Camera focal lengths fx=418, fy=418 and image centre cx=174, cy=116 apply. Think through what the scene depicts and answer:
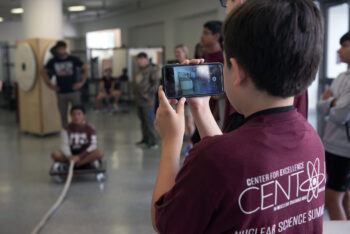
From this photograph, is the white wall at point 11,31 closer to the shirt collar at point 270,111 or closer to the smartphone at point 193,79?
the smartphone at point 193,79

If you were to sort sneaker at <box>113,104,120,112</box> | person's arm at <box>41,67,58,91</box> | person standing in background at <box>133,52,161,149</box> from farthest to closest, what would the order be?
sneaker at <box>113,104,120,112</box> → person's arm at <box>41,67,58,91</box> → person standing in background at <box>133,52,161,149</box>

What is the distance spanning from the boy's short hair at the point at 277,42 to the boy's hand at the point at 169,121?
218 mm

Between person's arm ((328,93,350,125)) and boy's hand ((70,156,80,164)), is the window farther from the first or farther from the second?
boy's hand ((70,156,80,164))

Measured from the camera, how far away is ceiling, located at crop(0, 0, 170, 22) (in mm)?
10578

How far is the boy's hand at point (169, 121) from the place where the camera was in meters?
0.93

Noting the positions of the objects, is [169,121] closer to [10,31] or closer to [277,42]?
[277,42]

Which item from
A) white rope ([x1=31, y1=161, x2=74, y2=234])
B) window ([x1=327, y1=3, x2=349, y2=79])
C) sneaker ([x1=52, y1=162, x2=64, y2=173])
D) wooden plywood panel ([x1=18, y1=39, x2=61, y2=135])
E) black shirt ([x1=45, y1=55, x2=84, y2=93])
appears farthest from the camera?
wooden plywood panel ([x1=18, y1=39, x2=61, y2=135])

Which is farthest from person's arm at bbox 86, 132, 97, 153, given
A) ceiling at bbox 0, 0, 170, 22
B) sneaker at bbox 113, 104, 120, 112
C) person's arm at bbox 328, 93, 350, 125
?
ceiling at bbox 0, 0, 170, 22

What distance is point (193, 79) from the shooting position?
3.37 ft

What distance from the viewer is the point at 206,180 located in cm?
73

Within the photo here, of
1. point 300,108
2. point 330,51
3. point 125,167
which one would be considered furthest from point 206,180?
point 330,51

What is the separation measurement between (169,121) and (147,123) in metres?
4.98

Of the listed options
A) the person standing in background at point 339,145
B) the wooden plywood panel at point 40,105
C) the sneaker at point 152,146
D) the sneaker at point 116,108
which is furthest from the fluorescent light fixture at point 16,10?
the person standing in background at point 339,145

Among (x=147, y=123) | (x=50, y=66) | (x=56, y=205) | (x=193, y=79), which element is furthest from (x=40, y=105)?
(x=193, y=79)
